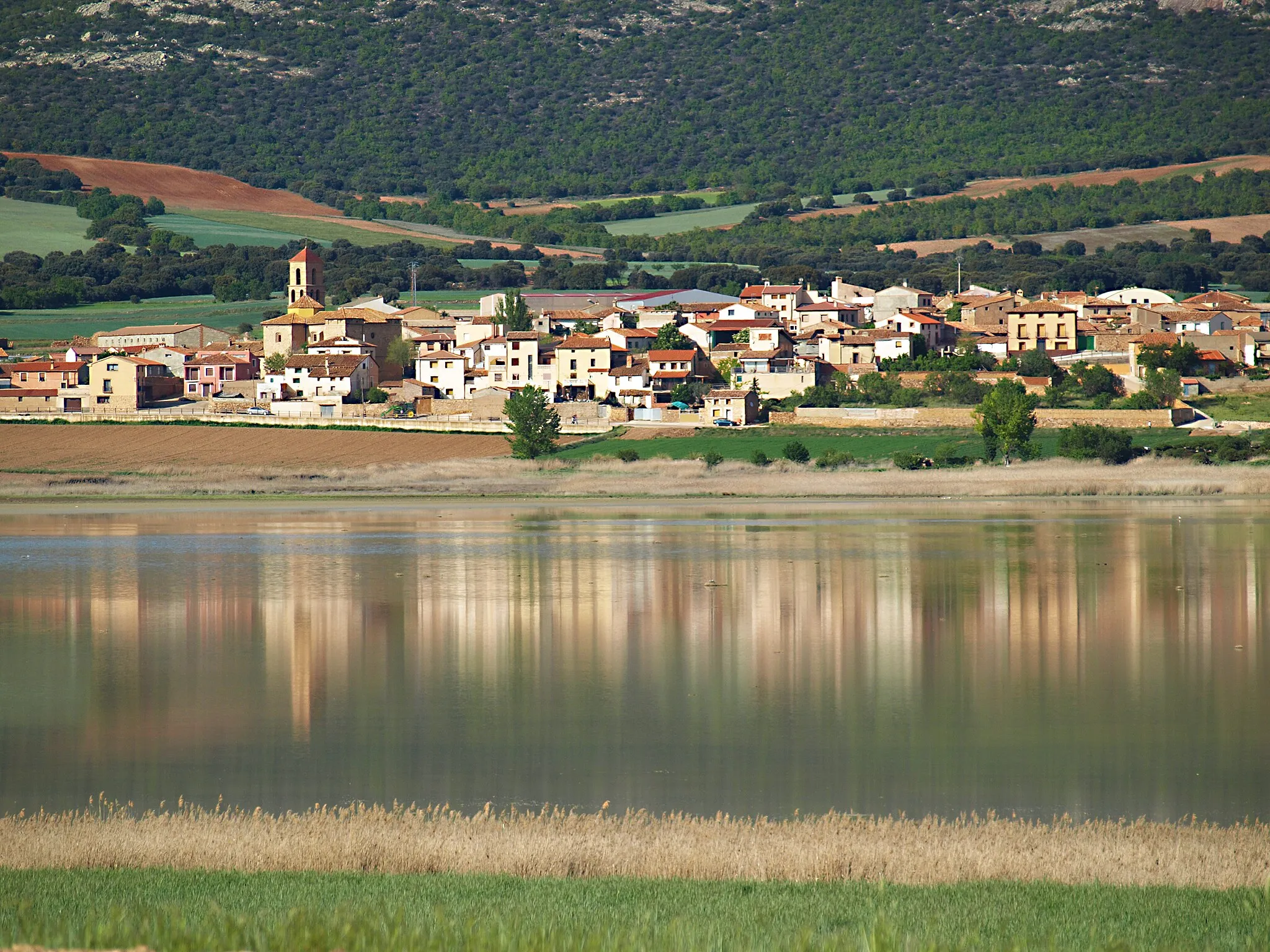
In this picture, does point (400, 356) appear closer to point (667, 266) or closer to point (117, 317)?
point (117, 317)

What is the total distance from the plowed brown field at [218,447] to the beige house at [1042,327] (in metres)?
34.6

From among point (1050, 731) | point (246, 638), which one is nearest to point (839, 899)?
point (1050, 731)

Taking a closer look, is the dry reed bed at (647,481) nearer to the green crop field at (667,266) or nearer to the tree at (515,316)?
the tree at (515,316)

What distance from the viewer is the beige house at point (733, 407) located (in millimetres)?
69188

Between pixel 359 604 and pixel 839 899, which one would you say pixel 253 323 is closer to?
pixel 359 604

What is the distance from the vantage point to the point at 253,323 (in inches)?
4648

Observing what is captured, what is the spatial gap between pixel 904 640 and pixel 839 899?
1244cm

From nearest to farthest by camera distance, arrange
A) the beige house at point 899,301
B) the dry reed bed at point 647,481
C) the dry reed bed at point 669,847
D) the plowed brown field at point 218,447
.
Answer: the dry reed bed at point 669,847, the dry reed bed at point 647,481, the plowed brown field at point 218,447, the beige house at point 899,301

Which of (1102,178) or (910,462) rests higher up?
(1102,178)

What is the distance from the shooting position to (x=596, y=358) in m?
79.9

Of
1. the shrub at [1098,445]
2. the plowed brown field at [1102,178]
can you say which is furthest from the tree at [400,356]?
the plowed brown field at [1102,178]

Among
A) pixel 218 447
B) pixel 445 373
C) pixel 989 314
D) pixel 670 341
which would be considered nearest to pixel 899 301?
pixel 989 314

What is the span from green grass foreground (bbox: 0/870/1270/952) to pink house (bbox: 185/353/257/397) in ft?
254

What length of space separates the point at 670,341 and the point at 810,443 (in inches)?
947
